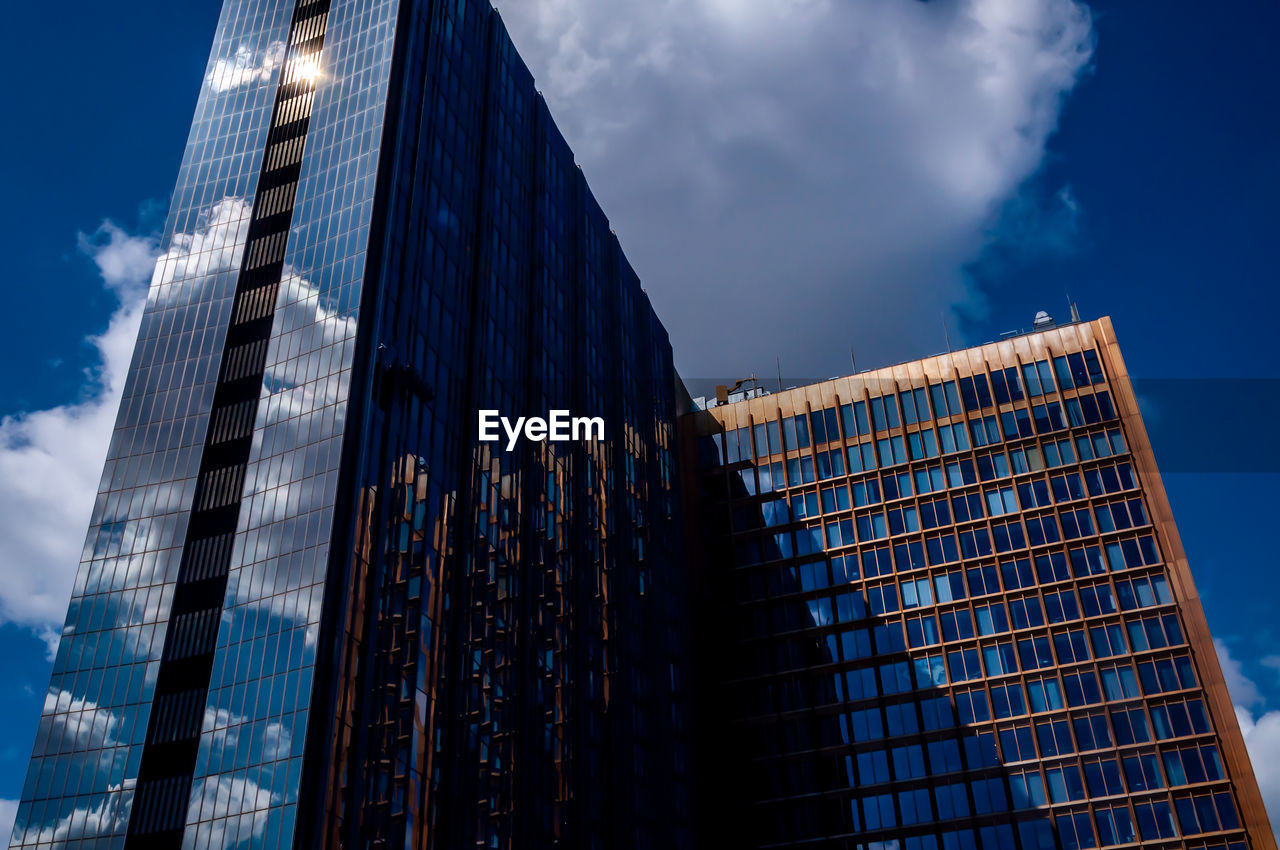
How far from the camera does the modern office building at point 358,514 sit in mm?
60031

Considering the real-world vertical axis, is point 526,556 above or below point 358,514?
above

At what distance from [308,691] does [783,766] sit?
183ft

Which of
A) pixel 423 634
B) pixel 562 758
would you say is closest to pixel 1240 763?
pixel 562 758

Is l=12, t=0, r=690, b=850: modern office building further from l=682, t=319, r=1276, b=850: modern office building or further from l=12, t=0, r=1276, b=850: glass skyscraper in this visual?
l=682, t=319, r=1276, b=850: modern office building

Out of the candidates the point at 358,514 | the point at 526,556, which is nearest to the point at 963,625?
the point at 526,556

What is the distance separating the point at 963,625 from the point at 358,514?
193 feet

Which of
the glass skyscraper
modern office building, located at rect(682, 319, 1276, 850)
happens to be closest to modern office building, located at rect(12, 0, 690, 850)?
the glass skyscraper

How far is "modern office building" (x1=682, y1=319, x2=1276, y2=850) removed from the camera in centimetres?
9144

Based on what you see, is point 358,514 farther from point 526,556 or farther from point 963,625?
point 963,625

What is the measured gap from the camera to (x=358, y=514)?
62719 millimetres

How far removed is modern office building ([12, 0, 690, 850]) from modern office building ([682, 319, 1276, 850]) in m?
12.8

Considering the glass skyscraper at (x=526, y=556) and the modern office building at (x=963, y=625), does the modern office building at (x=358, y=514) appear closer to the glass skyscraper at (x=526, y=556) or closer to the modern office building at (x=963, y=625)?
the glass skyscraper at (x=526, y=556)

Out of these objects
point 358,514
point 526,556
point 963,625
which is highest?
point 963,625

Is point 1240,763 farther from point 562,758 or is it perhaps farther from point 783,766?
point 562,758
